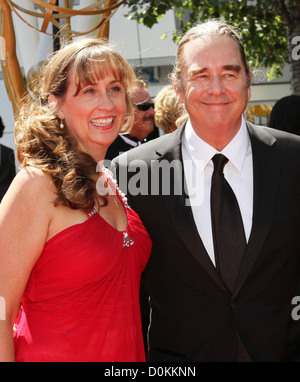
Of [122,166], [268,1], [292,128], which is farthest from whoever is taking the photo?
[268,1]

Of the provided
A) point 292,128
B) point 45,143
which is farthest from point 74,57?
point 292,128

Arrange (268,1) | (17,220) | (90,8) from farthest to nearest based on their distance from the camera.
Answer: (268,1)
(90,8)
(17,220)

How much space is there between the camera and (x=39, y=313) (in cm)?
221

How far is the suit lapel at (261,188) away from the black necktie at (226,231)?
4 cm

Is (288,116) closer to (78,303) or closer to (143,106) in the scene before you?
(143,106)

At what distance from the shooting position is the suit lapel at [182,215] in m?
2.36

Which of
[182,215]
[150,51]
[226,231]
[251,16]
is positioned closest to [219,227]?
[226,231]

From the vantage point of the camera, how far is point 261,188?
2428mm

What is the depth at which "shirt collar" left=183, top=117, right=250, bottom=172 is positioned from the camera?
2.49m

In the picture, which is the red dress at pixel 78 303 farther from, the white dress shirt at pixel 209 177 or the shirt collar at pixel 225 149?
the shirt collar at pixel 225 149

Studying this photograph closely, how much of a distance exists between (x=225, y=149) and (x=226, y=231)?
1.21 feet

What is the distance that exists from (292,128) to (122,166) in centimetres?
171

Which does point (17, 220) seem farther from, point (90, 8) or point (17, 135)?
point (90, 8)

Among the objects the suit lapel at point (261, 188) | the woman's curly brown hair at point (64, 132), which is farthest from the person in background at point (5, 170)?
the suit lapel at point (261, 188)
